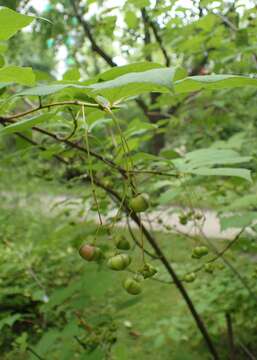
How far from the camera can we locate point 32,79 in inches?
33.4

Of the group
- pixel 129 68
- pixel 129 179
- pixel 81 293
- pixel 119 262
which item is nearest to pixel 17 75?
pixel 129 68

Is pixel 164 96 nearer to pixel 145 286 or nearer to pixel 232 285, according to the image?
pixel 232 285

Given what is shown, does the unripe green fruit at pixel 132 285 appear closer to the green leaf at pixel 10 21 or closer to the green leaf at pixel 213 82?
the green leaf at pixel 213 82

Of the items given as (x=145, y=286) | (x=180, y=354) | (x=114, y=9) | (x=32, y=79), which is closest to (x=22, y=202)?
(x=145, y=286)

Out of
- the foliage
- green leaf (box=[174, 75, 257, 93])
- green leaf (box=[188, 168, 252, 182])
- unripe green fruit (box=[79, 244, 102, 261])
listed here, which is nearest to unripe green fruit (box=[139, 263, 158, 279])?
the foliage

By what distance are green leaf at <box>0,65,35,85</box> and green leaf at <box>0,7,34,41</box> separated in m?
0.07

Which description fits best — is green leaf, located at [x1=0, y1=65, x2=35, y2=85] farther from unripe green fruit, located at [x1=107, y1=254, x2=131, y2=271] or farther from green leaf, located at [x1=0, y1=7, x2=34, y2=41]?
unripe green fruit, located at [x1=107, y1=254, x2=131, y2=271]


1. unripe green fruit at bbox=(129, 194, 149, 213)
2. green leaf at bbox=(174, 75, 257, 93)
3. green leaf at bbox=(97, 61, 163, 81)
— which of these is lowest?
unripe green fruit at bbox=(129, 194, 149, 213)

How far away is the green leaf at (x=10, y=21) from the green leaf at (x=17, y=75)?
0.07 meters

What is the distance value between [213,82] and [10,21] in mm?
403

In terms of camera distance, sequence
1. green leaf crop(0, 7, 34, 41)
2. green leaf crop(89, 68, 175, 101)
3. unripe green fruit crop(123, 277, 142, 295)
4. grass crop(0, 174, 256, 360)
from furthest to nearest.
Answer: grass crop(0, 174, 256, 360)
unripe green fruit crop(123, 277, 142, 295)
green leaf crop(0, 7, 34, 41)
green leaf crop(89, 68, 175, 101)

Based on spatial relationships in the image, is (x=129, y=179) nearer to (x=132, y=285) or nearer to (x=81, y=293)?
(x=132, y=285)

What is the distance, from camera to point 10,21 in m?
0.80

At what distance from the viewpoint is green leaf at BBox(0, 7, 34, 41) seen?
2.60 feet
